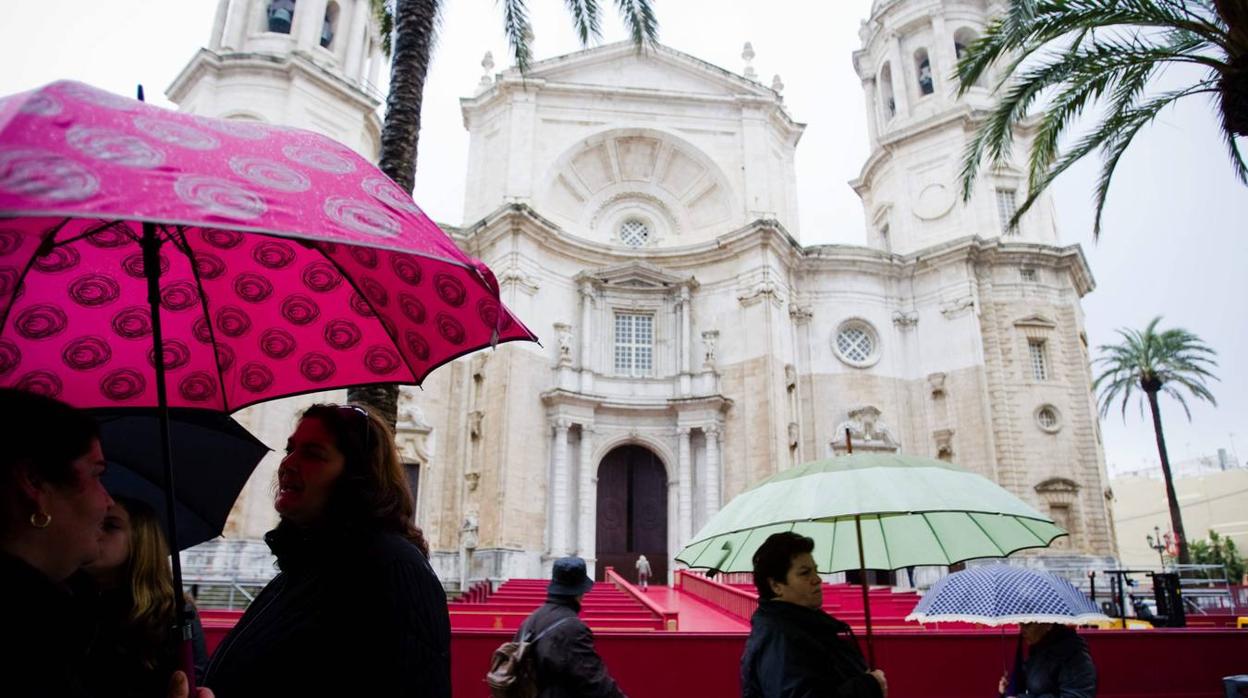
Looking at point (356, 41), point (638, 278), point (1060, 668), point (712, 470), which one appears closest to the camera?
point (1060, 668)

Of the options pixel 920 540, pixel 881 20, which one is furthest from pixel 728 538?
pixel 881 20

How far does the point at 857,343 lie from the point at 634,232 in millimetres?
9672

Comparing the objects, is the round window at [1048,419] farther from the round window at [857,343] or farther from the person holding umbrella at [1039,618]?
the person holding umbrella at [1039,618]

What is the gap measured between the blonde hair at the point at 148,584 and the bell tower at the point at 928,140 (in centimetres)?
2971

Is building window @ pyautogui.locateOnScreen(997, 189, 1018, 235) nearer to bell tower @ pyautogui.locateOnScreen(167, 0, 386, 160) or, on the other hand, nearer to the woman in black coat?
bell tower @ pyautogui.locateOnScreen(167, 0, 386, 160)

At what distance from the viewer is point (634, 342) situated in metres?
28.0

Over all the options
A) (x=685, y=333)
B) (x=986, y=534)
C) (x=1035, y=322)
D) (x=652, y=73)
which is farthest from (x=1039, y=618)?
(x=652, y=73)

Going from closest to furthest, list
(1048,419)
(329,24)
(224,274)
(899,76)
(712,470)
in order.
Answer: (224,274), (712,470), (1048,419), (329,24), (899,76)

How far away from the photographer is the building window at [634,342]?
2784 centimetres

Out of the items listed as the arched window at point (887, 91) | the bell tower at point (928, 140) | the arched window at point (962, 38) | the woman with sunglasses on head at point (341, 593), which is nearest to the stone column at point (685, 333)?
the bell tower at point (928, 140)

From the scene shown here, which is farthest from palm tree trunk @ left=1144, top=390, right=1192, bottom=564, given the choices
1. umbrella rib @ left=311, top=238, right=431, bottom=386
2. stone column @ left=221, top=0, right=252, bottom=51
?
stone column @ left=221, top=0, right=252, bottom=51

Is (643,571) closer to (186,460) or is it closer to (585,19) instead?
(585,19)

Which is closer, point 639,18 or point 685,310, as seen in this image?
point 639,18

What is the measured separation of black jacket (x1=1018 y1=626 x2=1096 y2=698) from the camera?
462 centimetres
